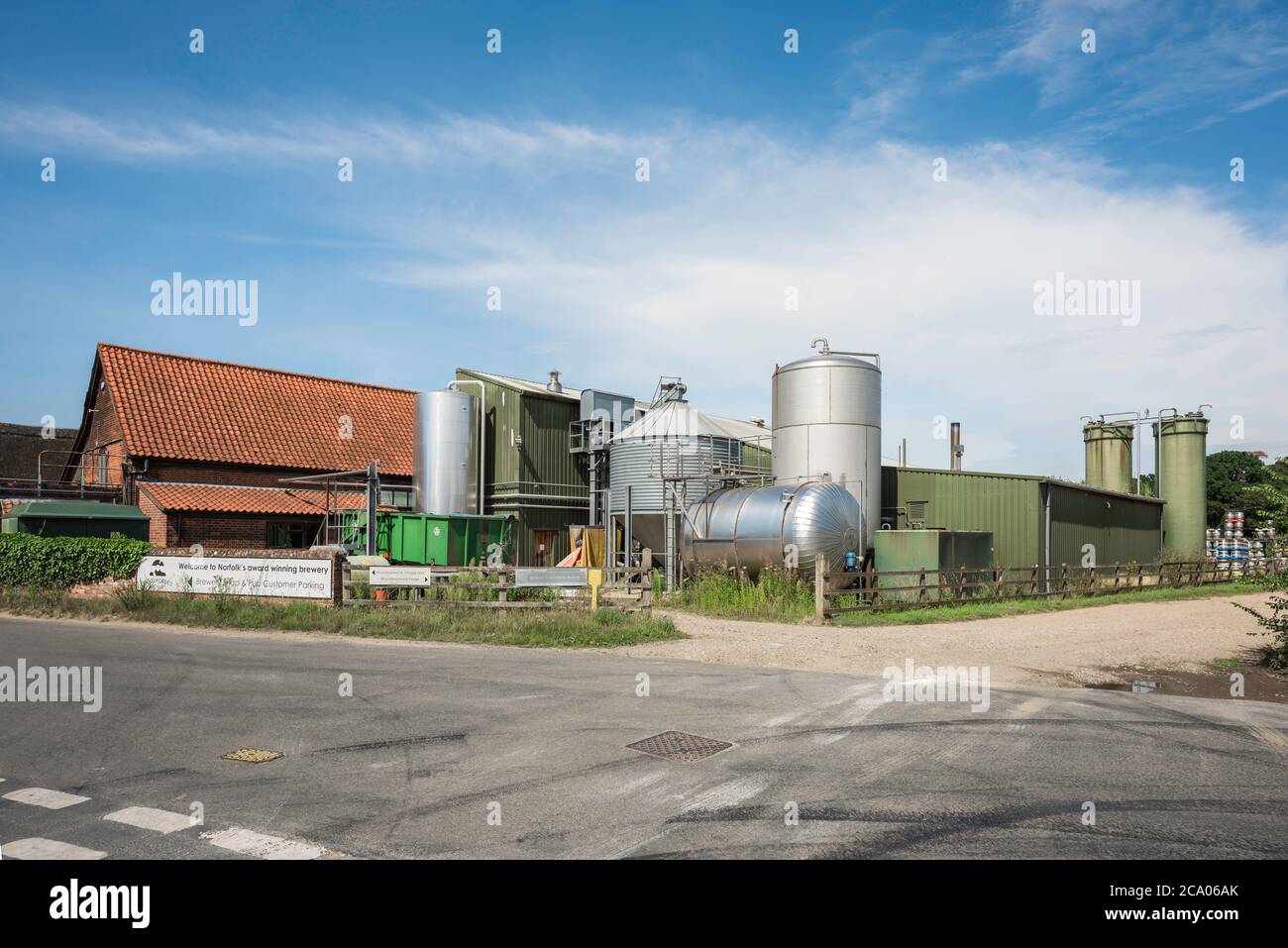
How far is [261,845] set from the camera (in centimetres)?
531

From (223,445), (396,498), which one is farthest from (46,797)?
(396,498)

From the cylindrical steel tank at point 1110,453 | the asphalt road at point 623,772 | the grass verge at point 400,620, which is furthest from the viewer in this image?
the cylindrical steel tank at point 1110,453

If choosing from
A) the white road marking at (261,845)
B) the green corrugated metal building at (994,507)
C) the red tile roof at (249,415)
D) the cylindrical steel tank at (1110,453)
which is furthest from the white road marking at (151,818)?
the cylindrical steel tank at (1110,453)

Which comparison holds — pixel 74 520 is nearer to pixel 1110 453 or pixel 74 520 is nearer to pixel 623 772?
pixel 623 772

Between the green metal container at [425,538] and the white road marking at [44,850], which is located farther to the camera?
the green metal container at [425,538]

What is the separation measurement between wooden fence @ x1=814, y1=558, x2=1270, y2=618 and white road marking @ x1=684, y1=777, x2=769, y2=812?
12.0 meters

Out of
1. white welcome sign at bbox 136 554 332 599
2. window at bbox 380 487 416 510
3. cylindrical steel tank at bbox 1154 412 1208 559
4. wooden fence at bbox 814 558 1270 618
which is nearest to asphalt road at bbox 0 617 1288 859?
white welcome sign at bbox 136 554 332 599

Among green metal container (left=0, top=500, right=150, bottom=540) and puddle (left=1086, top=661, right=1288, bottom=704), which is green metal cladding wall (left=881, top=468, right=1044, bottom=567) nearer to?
puddle (left=1086, top=661, right=1288, bottom=704)

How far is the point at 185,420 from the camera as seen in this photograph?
31.9 metres

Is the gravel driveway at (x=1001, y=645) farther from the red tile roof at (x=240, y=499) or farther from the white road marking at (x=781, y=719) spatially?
the red tile roof at (x=240, y=499)

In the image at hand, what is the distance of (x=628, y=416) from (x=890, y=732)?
27777 mm

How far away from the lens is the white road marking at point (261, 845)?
5.16 m

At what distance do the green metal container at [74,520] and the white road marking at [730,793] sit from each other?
83.5 ft
